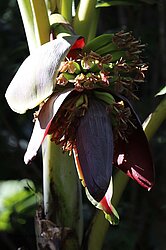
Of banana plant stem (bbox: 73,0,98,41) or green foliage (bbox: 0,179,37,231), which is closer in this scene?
banana plant stem (bbox: 73,0,98,41)

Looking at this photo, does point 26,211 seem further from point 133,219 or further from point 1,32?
point 1,32

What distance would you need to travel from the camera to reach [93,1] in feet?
2.97

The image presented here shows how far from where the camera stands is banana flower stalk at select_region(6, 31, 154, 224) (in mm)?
693

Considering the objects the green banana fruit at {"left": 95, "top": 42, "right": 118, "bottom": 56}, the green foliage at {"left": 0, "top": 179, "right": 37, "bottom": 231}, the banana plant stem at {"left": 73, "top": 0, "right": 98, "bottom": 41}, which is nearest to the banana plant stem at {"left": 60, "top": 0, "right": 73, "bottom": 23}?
the banana plant stem at {"left": 73, "top": 0, "right": 98, "bottom": 41}

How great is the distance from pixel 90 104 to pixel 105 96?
0.02 meters

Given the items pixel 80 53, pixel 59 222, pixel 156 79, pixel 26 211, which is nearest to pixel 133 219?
pixel 26 211

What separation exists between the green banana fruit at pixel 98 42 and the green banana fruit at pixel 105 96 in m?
0.06

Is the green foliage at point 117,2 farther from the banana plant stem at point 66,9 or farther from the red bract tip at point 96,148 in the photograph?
the red bract tip at point 96,148

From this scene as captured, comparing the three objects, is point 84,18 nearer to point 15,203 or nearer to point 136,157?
point 136,157

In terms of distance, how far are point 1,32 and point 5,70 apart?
0.20 meters

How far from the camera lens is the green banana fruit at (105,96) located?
76 centimetres

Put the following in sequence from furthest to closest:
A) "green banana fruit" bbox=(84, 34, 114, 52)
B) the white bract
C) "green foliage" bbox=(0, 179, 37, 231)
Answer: "green foliage" bbox=(0, 179, 37, 231) < "green banana fruit" bbox=(84, 34, 114, 52) < the white bract

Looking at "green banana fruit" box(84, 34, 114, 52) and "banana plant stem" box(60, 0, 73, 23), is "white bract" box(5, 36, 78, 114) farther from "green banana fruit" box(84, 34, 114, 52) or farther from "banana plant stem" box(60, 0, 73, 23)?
"banana plant stem" box(60, 0, 73, 23)

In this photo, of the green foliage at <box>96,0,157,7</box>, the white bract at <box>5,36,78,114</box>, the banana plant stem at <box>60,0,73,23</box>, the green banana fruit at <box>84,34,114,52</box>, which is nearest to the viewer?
the white bract at <box>5,36,78,114</box>
